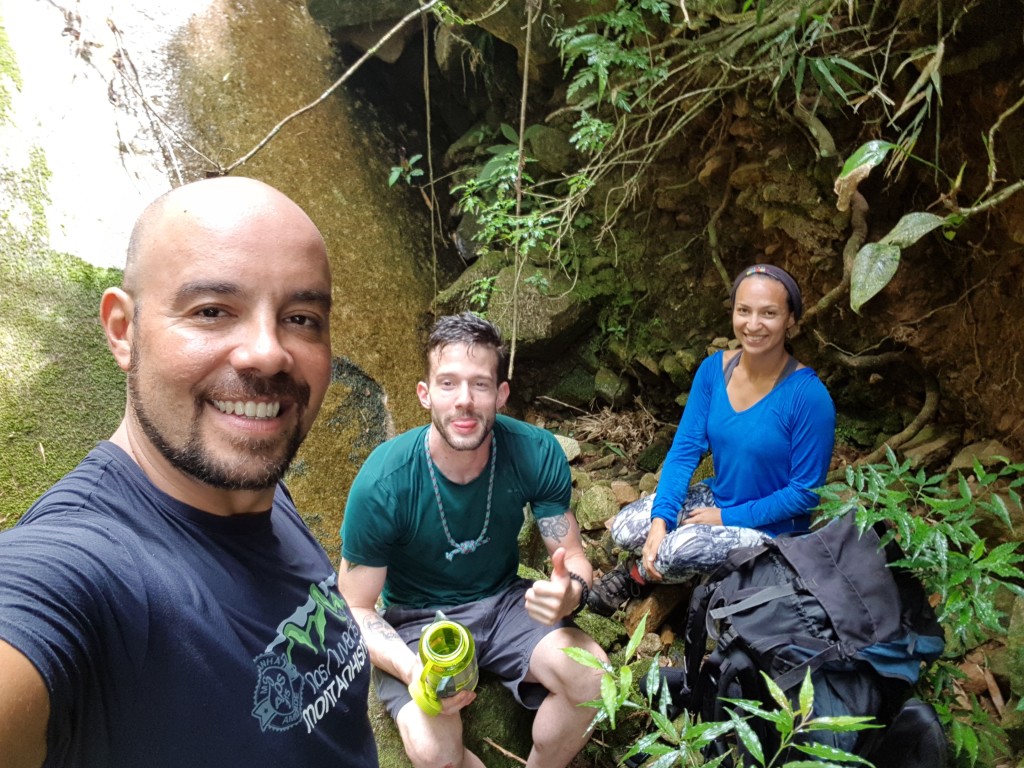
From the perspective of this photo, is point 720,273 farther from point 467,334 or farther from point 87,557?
point 87,557

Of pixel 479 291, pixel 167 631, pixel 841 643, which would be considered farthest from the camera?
pixel 479 291

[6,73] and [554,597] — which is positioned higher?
[6,73]

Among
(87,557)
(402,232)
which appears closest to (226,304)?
(87,557)

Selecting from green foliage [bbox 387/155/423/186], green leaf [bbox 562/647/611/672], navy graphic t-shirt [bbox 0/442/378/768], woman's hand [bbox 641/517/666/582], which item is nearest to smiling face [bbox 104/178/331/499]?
navy graphic t-shirt [bbox 0/442/378/768]

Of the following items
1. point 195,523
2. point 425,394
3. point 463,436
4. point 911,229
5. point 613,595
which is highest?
point 911,229

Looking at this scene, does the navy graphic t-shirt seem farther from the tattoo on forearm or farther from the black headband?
the black headband

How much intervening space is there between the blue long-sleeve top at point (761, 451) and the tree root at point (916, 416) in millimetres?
1401

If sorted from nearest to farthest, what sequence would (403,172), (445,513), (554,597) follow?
(554,597) → (445,513) → (403,172)

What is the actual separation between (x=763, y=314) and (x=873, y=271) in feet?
2.73

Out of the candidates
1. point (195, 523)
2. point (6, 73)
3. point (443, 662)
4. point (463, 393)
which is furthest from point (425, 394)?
point (6, 73)

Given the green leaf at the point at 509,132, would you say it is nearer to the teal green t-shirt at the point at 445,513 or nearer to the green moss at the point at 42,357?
the green moss at the point at 42,357

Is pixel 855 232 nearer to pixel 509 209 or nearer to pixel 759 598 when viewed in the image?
pixel 509 209

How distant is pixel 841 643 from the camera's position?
1962mm

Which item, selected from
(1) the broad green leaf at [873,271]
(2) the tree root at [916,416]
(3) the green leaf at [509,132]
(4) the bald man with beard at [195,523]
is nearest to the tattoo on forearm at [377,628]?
(4) the bald man with beard at [195,523]
